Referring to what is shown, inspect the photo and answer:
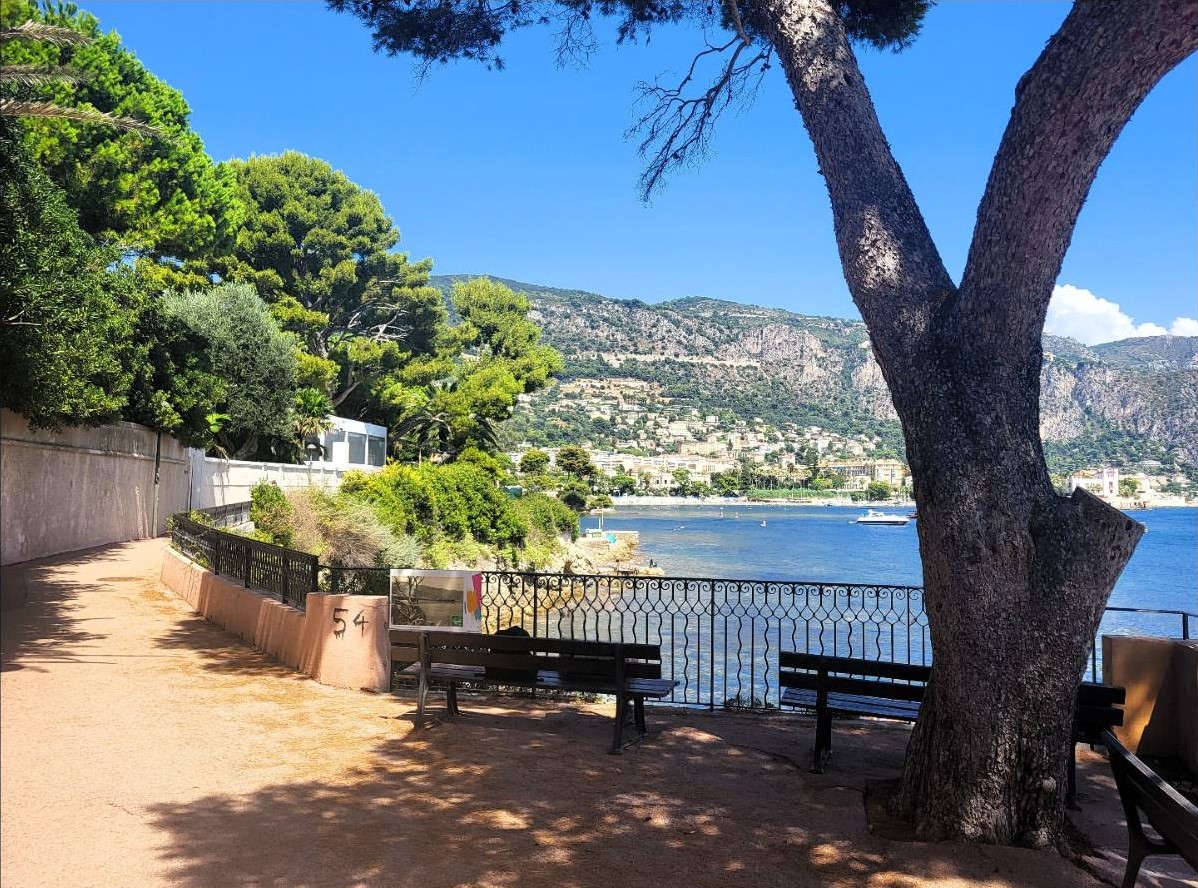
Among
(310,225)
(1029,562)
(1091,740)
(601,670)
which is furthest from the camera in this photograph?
(310,225)

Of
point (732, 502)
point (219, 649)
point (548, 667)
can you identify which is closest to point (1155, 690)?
point (548, 667)

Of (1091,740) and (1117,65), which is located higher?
(1117,65)

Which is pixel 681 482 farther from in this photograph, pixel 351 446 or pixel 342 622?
pixel 342 622

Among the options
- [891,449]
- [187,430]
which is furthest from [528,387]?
[891,449]

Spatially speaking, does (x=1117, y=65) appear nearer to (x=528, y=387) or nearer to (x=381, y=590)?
(x=381, y=590)

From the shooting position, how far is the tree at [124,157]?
64.0 ft

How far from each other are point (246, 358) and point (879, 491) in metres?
122

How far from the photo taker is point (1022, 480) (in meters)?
4.66

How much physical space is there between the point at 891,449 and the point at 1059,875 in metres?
151

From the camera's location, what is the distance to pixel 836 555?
202 feet

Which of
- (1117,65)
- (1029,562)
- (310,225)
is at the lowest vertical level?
(1029,562)

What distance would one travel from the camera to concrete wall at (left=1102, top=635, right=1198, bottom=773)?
6.30 m

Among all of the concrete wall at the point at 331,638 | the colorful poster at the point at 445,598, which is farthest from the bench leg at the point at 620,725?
the concrete wall at the point at 331,638

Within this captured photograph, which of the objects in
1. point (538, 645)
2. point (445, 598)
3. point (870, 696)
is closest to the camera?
point (870, 696)
